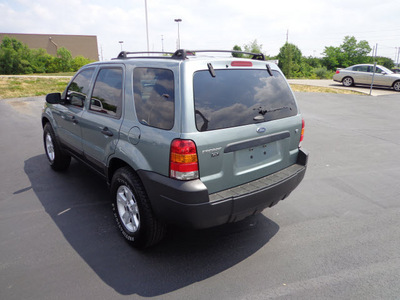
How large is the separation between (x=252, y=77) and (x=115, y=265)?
87.9 inches

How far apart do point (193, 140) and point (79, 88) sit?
8.15 ft

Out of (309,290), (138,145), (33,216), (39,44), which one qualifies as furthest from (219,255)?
(39,44)

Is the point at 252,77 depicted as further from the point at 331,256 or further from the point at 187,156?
the point at 331,256

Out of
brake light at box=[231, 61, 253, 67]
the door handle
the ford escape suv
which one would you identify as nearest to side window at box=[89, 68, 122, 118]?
the ford escape suv

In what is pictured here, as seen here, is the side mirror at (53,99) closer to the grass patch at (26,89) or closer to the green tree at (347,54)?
the grass patch at (26,89)

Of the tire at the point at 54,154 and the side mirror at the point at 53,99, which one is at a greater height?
the side mirror at the point at 53,99

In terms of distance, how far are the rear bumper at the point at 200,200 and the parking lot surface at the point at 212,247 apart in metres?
0.52

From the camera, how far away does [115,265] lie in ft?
9.27

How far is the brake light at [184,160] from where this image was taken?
8.07 feet

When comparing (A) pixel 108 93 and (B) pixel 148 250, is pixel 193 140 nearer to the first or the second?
(B) pixel 148 250

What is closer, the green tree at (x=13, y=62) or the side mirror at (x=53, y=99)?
the side mirror at (x=53, y=99)

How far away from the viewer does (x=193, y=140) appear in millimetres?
2463

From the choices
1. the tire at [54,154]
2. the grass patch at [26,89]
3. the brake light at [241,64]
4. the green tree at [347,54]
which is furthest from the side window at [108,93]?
the green tree at [347,54]

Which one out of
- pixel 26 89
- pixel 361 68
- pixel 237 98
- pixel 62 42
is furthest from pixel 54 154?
pixel 62 42
